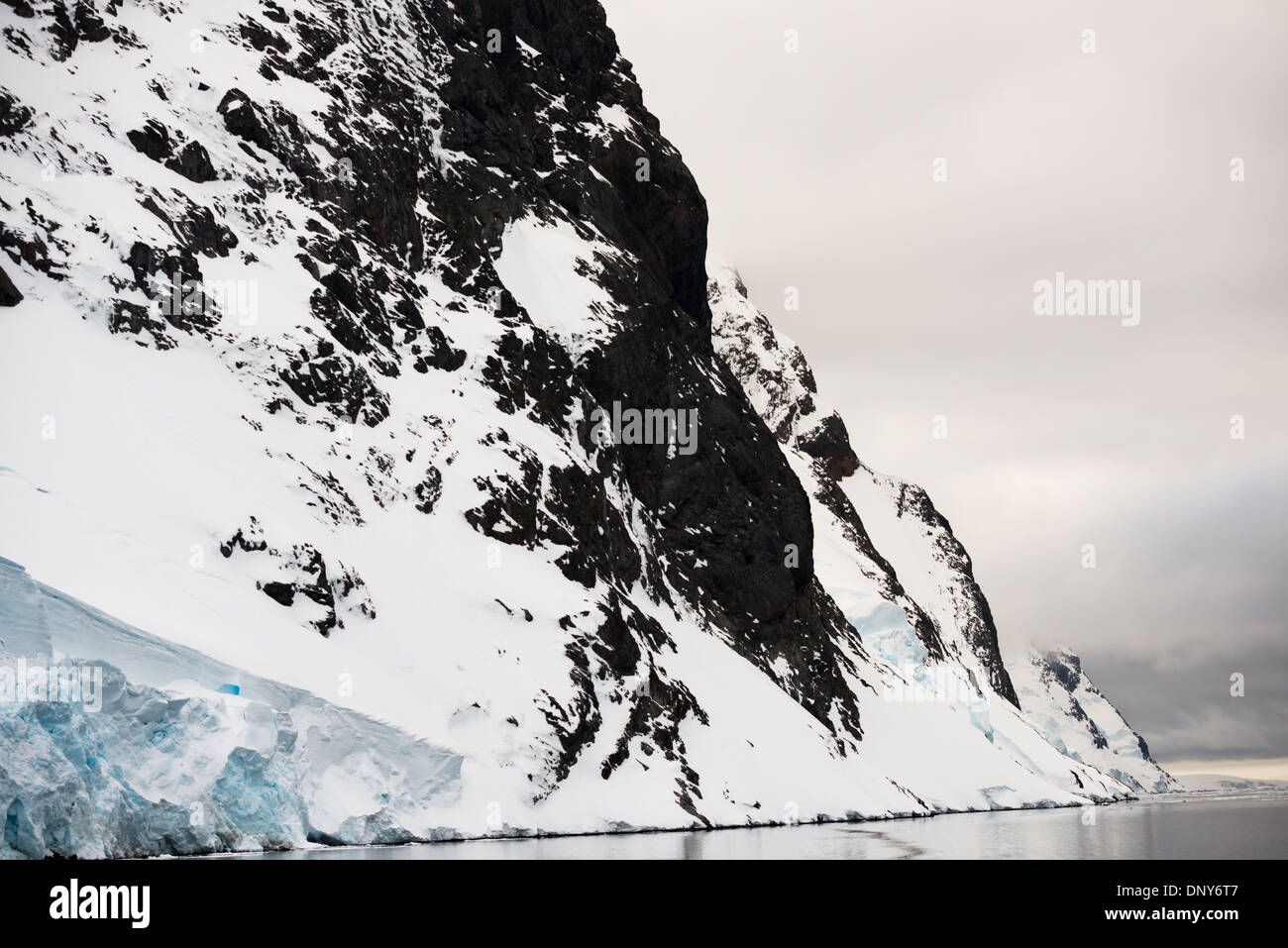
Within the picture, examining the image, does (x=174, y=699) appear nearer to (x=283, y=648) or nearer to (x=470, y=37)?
(x=283, y=648)

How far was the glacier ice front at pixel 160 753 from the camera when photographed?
3944cm

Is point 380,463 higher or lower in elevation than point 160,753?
higher

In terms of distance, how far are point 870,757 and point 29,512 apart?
7979 cm

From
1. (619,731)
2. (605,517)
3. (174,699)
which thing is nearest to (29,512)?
(174,699)

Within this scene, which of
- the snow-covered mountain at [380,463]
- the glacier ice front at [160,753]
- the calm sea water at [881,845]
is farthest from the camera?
the calm sea water at [881,845]

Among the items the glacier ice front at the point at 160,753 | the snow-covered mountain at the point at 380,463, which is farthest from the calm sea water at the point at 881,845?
the snow-covered mountain at the point at 380,463

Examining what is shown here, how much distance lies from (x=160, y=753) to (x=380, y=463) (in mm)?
32035

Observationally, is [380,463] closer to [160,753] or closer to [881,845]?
[160,753]

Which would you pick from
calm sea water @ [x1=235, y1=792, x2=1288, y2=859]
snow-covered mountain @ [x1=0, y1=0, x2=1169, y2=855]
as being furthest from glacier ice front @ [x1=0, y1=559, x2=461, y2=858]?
calm sea water @ [x1=235, y1=792, x2=1288, y2=859]

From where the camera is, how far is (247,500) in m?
64.2

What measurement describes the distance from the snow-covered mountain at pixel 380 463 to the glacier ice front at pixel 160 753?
0.14m

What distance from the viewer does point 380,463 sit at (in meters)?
77.2

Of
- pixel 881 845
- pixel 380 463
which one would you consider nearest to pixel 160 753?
pixel 380 463

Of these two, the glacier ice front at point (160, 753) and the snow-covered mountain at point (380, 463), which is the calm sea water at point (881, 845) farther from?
the snow-covered mountain at point (380, 463)
